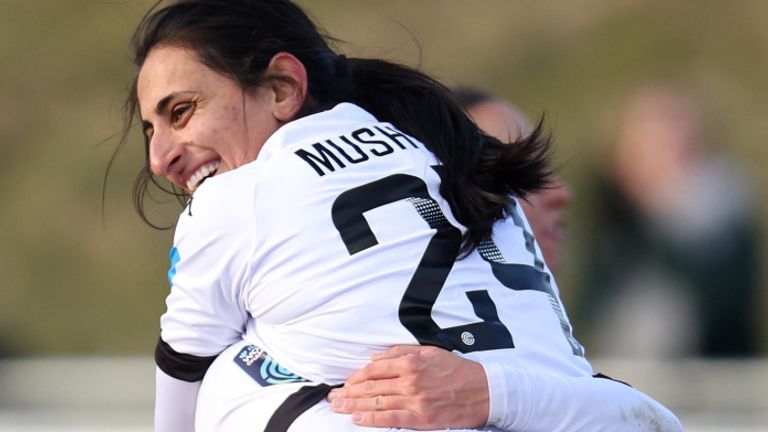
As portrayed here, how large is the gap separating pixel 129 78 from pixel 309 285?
16.4 ft

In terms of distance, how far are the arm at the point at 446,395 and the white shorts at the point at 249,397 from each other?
0.03 m

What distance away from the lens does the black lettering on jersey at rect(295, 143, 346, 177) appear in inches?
96.1

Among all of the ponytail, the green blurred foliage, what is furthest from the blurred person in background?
the ponytail

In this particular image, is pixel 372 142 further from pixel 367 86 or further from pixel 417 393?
pixel 417 393

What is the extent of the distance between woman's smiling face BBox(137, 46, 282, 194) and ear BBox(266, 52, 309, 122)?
0.02 metres

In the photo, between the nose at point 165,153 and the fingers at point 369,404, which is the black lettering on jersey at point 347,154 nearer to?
the nose at point 165,153

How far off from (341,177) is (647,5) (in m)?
5.32

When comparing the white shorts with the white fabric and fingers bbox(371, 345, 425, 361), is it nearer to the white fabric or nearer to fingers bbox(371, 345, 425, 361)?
the white fabric

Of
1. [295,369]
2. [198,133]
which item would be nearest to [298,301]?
[295,369]

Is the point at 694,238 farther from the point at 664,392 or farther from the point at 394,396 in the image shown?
the point at 394,396

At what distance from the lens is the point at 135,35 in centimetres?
278

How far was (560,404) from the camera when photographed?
92.2 inches

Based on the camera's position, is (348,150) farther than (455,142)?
No

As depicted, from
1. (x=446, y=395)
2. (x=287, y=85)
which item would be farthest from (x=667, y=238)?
(x=446, y=395)
